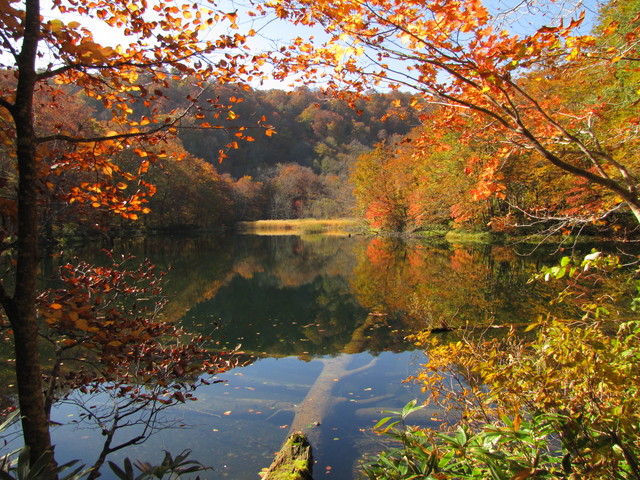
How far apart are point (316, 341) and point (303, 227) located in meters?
40.0

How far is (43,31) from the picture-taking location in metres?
2.09

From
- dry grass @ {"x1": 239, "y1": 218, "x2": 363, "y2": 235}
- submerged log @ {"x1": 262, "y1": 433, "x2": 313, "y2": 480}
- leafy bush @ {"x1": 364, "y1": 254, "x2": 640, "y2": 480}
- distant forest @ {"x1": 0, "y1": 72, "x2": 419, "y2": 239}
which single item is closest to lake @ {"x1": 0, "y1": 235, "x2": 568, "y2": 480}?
submerged log @ {"x1": 262, "y1": 433, "x2": 313, "y2": 480}

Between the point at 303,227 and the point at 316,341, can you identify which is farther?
the point at 303,227

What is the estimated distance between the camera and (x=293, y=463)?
3.22 meters

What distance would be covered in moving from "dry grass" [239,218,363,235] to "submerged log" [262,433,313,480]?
3513 centimetres

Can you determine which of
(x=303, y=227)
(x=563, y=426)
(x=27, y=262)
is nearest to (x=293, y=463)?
(x=563, y=426)

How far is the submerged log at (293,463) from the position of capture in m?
3.09

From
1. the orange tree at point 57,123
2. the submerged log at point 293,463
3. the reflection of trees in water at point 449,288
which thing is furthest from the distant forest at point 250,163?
the reflection of trees in water at point 449,288

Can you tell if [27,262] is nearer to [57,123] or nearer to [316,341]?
[57,123]

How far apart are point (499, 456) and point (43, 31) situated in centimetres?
290

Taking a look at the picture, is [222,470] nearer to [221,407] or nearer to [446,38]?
[221,407]

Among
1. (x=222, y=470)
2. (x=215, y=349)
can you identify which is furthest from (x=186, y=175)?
(x=222, y=470)

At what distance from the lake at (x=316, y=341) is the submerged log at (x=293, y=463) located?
337 millimetres

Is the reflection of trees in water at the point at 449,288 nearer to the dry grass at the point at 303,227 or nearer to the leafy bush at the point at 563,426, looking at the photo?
the leafy bush at the point at 563,426
